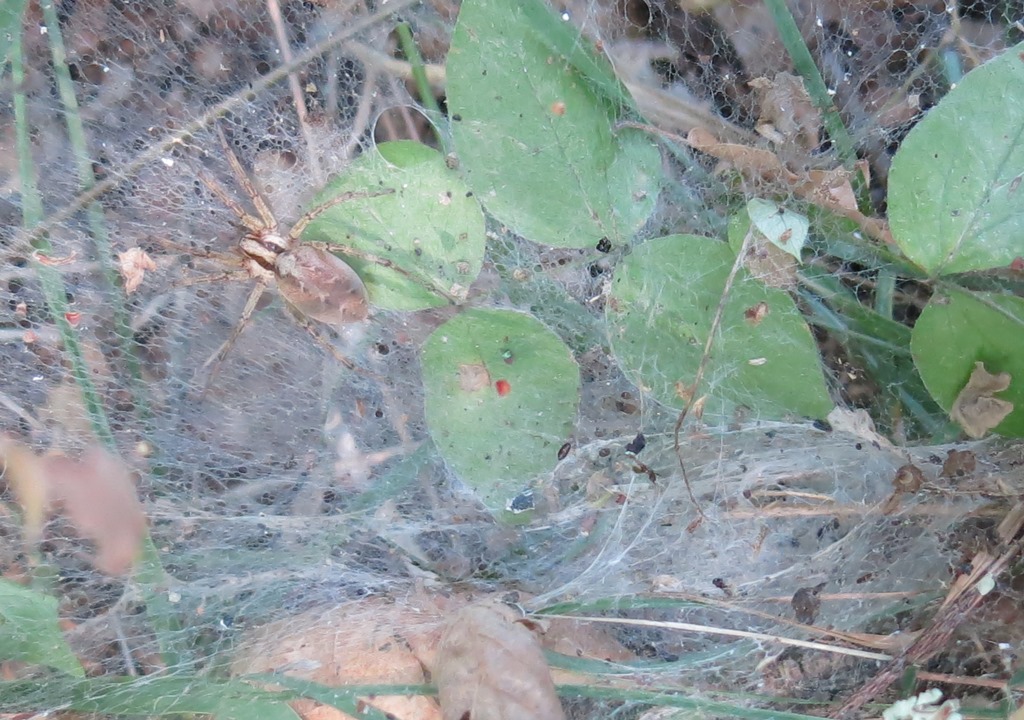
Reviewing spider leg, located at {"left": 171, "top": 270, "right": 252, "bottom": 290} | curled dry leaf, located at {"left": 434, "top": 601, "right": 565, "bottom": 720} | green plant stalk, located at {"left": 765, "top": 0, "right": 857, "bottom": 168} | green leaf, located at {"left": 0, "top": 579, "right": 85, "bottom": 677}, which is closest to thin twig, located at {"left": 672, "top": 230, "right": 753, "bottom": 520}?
green plant stalk, located at {"left": 765, "top": 0, "right": 857, "bottom": 168}

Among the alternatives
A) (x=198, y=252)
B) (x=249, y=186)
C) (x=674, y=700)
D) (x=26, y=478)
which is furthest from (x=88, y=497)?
(x=674, y=700)

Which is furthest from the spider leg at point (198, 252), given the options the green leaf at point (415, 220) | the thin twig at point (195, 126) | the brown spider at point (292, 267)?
the green leaf at point (415, 220)

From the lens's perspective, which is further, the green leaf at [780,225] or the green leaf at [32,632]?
the green leaf at [32,632]

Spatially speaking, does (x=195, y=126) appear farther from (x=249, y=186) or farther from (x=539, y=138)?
(x=539, y=138)

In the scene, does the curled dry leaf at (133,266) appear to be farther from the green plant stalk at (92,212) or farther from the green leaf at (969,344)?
the green leaf at (969,344)

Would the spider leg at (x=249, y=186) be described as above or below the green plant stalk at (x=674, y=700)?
above

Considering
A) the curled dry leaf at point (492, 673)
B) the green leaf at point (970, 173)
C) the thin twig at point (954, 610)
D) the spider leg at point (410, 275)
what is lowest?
the thin twig at point (954, 610)

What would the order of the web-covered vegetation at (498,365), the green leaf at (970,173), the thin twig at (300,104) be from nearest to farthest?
1. the green leaf at (970,173)
2. the web-covered vegetation at (498,365)
3. the thin twig at (300,104)

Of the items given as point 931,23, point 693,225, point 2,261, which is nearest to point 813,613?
point 693,225
